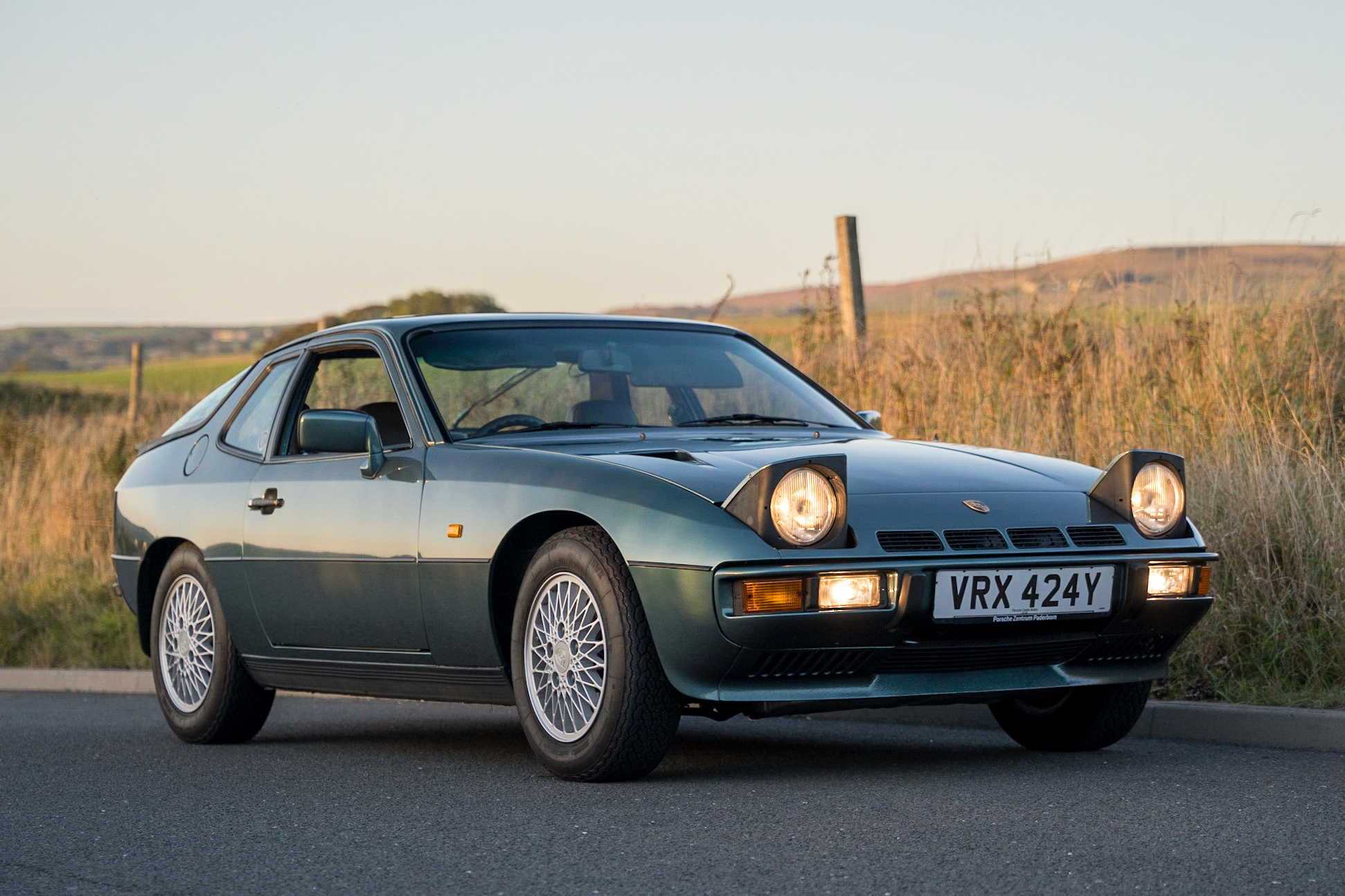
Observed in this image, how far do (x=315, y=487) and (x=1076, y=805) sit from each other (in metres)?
3.03

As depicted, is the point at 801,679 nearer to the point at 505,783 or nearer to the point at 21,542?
the point at 505,783

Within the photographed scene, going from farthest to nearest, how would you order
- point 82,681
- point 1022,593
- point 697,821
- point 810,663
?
1. point 82,681
2. point 1022,593
3. point 810,663
4. point 697,821

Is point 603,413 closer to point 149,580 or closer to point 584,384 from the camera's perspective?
point 584,384

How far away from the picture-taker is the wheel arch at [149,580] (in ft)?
24.6

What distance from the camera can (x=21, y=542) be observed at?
581 inches

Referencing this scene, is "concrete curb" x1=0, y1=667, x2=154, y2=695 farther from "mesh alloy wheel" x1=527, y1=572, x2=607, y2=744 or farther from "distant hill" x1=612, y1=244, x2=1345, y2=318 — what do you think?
"mesh alloy wheel" x1=527, y1=572, x2=607, y2=744

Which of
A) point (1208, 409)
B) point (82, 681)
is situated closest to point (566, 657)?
point (1208, 409)

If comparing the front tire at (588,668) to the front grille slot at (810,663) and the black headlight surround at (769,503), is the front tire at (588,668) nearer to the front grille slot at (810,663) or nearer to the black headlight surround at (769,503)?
the front grille slot at (810,663)

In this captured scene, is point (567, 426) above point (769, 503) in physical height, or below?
above

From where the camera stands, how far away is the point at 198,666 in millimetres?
7180

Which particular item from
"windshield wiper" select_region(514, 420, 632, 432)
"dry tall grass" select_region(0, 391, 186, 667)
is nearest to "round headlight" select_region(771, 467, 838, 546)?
"windshield wiper" select_region(514, 420, 632, 432)

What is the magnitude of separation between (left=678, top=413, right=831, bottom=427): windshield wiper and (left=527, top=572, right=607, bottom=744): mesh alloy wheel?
1.15 m

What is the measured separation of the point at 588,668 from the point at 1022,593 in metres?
1.30

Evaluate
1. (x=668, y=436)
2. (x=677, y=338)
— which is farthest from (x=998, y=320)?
(x=668, y=436)
